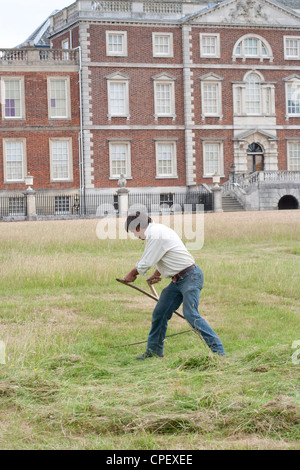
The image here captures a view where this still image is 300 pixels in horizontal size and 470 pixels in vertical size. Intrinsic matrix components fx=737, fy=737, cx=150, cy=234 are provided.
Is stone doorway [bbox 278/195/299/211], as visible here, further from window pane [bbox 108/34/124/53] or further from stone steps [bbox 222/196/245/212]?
window pane [bbox 108/34/124/53]

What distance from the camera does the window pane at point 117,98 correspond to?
43.1 metres

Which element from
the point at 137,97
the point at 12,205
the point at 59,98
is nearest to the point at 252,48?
the point at 137,97

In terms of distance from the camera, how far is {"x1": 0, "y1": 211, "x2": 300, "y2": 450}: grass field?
598 centimetres

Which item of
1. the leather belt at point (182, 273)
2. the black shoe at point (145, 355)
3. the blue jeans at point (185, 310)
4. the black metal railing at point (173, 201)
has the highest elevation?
the black metal railing at point (173, 201)

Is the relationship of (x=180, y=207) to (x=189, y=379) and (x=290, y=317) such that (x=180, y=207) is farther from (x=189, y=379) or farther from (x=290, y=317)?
(x=189, y=379)

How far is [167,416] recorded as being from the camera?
612cm

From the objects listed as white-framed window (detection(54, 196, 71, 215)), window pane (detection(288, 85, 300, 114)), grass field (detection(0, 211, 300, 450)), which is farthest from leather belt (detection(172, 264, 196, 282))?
window pane (detection(288, 85, 300, 114))

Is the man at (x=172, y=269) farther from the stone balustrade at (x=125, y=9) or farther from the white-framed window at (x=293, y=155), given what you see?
the white-framed window at (x=293, y=155)

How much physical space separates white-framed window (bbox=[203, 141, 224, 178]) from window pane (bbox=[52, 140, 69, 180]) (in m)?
8.28

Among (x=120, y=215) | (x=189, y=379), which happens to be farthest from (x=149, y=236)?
(x=120, y=215)

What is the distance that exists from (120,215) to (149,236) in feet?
99.1

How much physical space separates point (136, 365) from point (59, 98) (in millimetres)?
35919

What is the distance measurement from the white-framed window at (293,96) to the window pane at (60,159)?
1412cm

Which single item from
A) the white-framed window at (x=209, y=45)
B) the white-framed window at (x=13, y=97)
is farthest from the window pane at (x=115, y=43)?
the white-framed window at (x=13, y=97)
